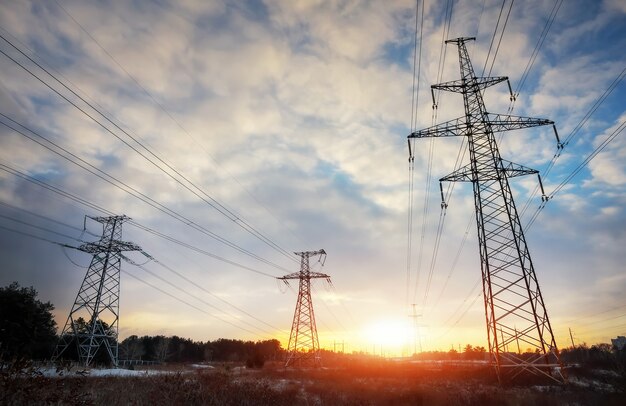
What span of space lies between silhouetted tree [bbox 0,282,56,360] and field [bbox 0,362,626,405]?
2249cm

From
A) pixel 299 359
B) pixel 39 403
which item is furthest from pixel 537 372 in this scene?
pixel 299 359

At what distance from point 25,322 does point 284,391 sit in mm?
34703

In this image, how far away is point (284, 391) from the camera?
19438 mm

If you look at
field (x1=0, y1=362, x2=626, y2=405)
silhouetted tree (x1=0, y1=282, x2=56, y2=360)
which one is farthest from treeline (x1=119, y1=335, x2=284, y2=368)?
field (x1=0, y1=362, x2=626, y2=405)

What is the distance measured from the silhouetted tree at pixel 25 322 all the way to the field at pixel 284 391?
73.8 ft

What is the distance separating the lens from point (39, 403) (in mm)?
7590

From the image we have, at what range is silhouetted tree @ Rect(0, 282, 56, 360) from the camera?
3466 centimetres

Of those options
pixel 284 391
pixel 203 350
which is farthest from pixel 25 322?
pixel 203 350

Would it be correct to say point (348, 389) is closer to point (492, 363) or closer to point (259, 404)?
point (492, 363)

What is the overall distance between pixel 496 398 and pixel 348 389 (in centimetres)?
974

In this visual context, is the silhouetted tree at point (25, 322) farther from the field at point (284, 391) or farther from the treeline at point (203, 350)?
the treeline at point (203, 350)

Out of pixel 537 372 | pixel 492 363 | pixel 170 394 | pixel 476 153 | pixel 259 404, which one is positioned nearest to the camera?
pixel 170 394

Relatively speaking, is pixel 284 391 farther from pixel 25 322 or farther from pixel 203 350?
pixel 203 350

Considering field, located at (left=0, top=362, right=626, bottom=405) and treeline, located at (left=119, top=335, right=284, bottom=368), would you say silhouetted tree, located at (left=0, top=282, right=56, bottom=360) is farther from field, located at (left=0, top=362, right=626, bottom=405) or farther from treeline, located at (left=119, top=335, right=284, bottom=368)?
treeline, located at (left=119, top=335, right=284, bottom=368)
